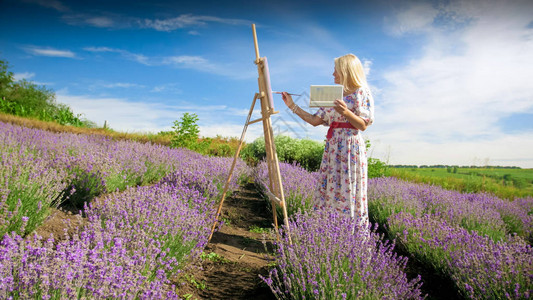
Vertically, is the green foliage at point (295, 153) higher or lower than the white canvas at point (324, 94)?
lower

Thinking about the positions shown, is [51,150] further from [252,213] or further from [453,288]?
[453,288]

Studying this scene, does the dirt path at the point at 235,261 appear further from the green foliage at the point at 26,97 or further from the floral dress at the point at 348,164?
the green foliage at the point at 26,97

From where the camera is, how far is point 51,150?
5.18m

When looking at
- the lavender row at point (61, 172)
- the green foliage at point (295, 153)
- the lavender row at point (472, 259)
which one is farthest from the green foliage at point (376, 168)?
the lavender row at point (472, 259)

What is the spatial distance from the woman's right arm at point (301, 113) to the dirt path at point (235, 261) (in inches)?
46.2

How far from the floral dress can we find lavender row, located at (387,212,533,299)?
83cm

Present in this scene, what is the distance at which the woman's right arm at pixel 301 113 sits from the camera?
3.27 m

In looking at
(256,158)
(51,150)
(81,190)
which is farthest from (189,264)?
(256,158)

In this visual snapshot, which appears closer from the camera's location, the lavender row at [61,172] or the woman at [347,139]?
the lavender row at [61,172]

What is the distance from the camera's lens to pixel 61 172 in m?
3.75

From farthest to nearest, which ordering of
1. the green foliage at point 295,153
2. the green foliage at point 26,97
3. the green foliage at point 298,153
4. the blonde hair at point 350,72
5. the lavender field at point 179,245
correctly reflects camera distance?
the green foliage at point 26,97 < the green foliage at point 295,153 < the green foliage at point 298,153 < the blonde hair at point 350,72 < the lavender field at point 179,245

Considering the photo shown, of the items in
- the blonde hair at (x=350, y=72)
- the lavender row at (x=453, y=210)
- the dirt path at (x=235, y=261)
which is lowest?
the dirt path at (x=235, y=261)

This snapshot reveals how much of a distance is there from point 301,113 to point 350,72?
587 mm

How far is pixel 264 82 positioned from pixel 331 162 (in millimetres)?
1008
